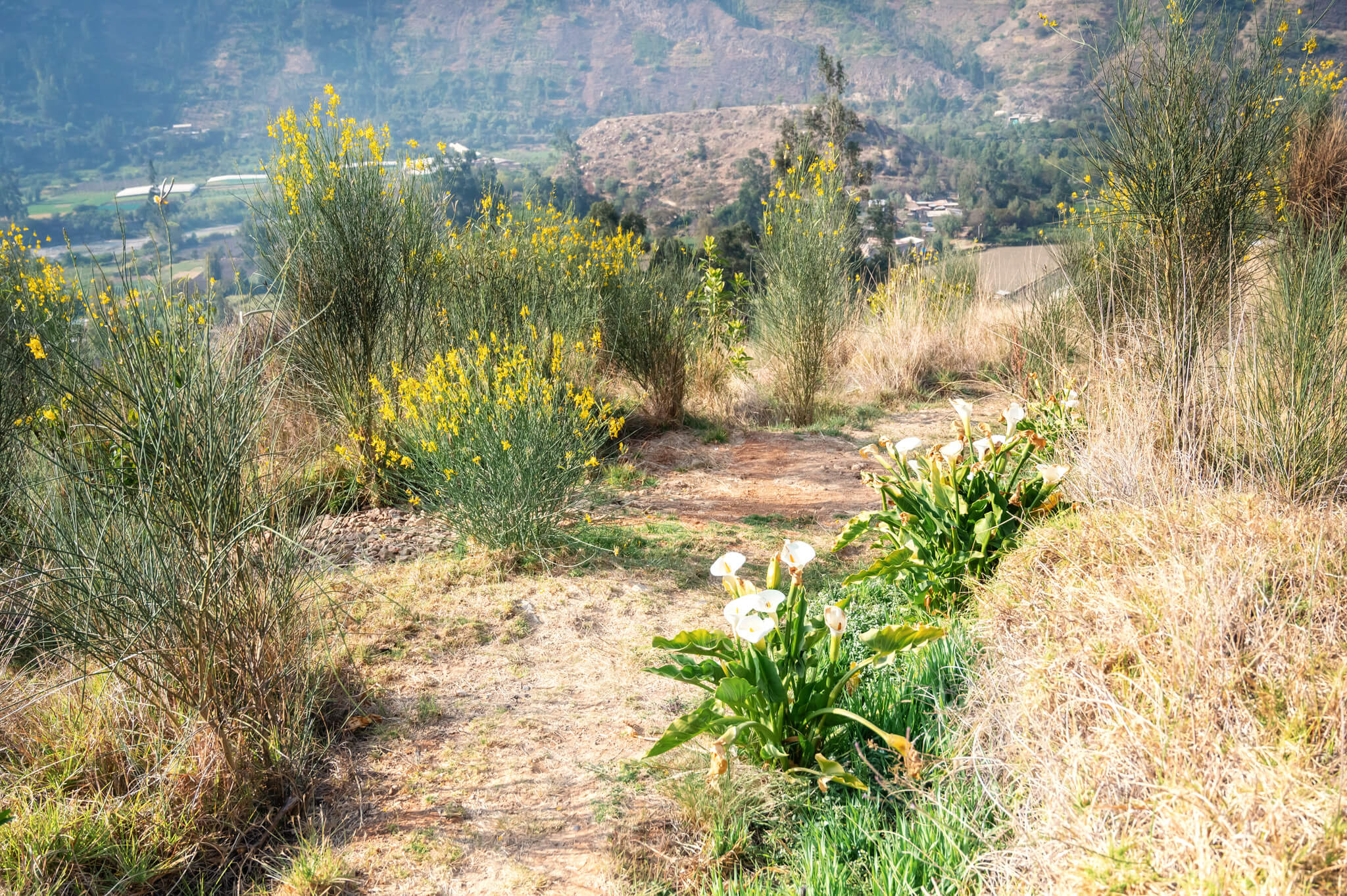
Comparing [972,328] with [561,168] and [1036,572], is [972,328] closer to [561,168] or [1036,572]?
[1036,572]

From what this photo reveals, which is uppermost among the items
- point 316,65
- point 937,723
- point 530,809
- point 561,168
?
point 316,65

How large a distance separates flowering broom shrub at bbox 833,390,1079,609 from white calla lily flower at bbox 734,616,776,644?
3.19ft

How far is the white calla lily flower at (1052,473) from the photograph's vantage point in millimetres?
2973

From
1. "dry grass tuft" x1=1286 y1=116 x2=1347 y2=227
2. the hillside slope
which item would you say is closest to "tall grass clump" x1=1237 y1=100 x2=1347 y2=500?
"dry grass tuft" x1=1286 y1=116 x2=1347 y2=227

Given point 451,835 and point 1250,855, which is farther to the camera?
point 451,835

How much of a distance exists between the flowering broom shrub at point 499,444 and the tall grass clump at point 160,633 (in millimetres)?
1498

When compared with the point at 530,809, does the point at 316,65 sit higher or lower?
higher

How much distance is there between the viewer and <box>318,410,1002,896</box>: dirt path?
6.82 ft

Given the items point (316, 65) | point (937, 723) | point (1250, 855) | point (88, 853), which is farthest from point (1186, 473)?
point (316, 65)

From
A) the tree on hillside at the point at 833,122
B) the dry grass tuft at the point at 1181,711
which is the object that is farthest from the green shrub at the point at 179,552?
the tree on hillside at the point at 833,122

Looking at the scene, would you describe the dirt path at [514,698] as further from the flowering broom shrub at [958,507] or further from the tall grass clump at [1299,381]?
the tall grass clump at [1299,381]

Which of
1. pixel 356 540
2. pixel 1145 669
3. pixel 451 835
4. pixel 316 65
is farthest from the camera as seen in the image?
pixel 316 65

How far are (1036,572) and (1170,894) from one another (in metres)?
1.29

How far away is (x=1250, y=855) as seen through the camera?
1334mm
